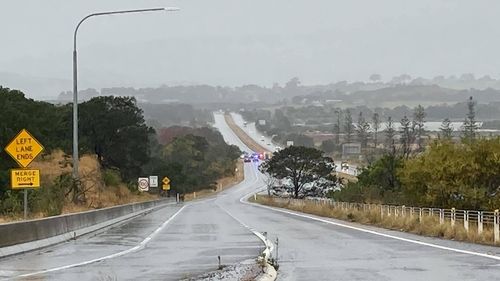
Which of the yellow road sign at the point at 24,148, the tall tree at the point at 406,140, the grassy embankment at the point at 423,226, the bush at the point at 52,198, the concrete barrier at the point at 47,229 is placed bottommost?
the grassy embankment at the point at 423,226

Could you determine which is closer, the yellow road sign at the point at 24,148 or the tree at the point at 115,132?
the yellow road sign at the point at 24,148

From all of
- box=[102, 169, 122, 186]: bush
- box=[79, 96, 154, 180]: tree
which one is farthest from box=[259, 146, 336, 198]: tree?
box=[102, 169, 122, 186]: bush

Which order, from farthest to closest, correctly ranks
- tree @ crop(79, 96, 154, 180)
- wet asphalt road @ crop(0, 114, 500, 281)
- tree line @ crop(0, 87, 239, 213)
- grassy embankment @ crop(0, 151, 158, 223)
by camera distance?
tree @ crop(79, 96, 154, 180) → grassy embankment @ crop(0, 151, 158, 223) → tree line @ crop(0, 87, 239, 213) → wet asphalt road @ crop(0, 114, 500, 281)

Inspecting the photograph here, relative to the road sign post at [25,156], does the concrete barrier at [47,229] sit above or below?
Result: below

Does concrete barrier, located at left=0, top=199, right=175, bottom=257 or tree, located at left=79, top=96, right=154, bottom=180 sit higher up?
tree, located at left=79, top=96, right=154, bottom=180

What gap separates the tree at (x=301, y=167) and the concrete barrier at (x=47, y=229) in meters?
95.0

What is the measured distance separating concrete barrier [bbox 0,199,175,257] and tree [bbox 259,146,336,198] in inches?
3739

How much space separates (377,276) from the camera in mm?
14008

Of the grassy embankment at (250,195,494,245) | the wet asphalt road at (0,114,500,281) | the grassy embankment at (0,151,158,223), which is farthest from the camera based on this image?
the grassy embankment at (0,151,158,223)

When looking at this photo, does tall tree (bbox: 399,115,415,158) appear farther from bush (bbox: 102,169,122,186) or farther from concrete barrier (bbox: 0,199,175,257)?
concrete barrier (bbox: 0,199,175,257)

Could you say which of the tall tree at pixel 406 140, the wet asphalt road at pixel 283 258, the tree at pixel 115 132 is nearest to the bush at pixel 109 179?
the tree at pixel 115 132

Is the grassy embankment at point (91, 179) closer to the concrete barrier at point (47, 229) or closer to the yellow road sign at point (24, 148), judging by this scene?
the concrete barrier at point (47, 229)

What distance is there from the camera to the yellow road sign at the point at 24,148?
23047 mm

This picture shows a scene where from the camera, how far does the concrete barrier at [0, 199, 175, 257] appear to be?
19078 millimetres
